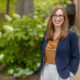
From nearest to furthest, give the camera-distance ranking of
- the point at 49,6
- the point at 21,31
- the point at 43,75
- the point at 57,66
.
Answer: the point at 57,66 → the point at 43,75 → the point at 21,31 → the point at 49,6

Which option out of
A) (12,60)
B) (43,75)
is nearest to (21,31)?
(12,60)

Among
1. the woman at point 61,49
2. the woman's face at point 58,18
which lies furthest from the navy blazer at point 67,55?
the woman's face at point 58,18

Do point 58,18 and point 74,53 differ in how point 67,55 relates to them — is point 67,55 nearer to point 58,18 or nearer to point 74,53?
point 74,53

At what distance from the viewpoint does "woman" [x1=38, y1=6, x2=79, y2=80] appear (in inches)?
90.6

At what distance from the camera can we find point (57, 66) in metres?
2.33

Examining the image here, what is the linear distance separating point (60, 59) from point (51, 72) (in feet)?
0.83

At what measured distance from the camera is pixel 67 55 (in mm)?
2342

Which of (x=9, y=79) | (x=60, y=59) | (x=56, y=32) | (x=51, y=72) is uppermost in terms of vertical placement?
(x=56, y=32)

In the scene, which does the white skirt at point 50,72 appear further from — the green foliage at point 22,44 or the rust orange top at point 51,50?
the green foliage at point 22,44

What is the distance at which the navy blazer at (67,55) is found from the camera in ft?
7.53

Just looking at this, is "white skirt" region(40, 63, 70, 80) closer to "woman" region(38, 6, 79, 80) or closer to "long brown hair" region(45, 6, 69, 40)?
"woman" region(38, 6, 79, 80)

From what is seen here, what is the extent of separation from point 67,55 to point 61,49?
0.42 feet

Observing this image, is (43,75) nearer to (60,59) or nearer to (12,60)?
(60,59)

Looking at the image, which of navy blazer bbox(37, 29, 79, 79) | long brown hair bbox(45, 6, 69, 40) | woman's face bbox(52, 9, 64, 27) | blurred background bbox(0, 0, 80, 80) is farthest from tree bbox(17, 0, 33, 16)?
navy blazer bbox(37, 29, 79, 79)
